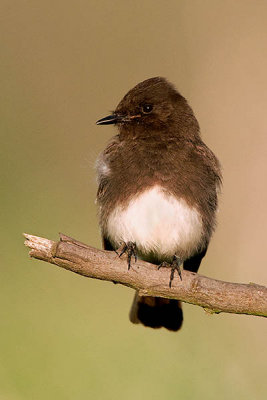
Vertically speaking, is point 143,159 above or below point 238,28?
below

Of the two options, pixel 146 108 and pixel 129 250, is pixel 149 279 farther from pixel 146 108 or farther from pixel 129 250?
pixel 146 108

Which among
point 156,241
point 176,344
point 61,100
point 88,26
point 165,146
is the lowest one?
point 176,344

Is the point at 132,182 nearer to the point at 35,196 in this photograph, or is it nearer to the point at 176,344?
the point at 35,196

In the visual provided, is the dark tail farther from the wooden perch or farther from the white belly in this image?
the wooden perch

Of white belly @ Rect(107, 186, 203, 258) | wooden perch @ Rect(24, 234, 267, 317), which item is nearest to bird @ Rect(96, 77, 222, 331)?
white belly @ Rect(107, 186, 203, 258)

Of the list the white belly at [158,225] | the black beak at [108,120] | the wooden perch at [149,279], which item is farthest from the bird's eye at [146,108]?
the wooden perch at [149,279]

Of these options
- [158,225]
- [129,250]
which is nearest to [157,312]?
[158,225]

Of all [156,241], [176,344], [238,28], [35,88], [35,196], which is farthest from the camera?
[238,28]

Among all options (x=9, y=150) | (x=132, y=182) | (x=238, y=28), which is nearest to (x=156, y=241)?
(x=132, y=182)
